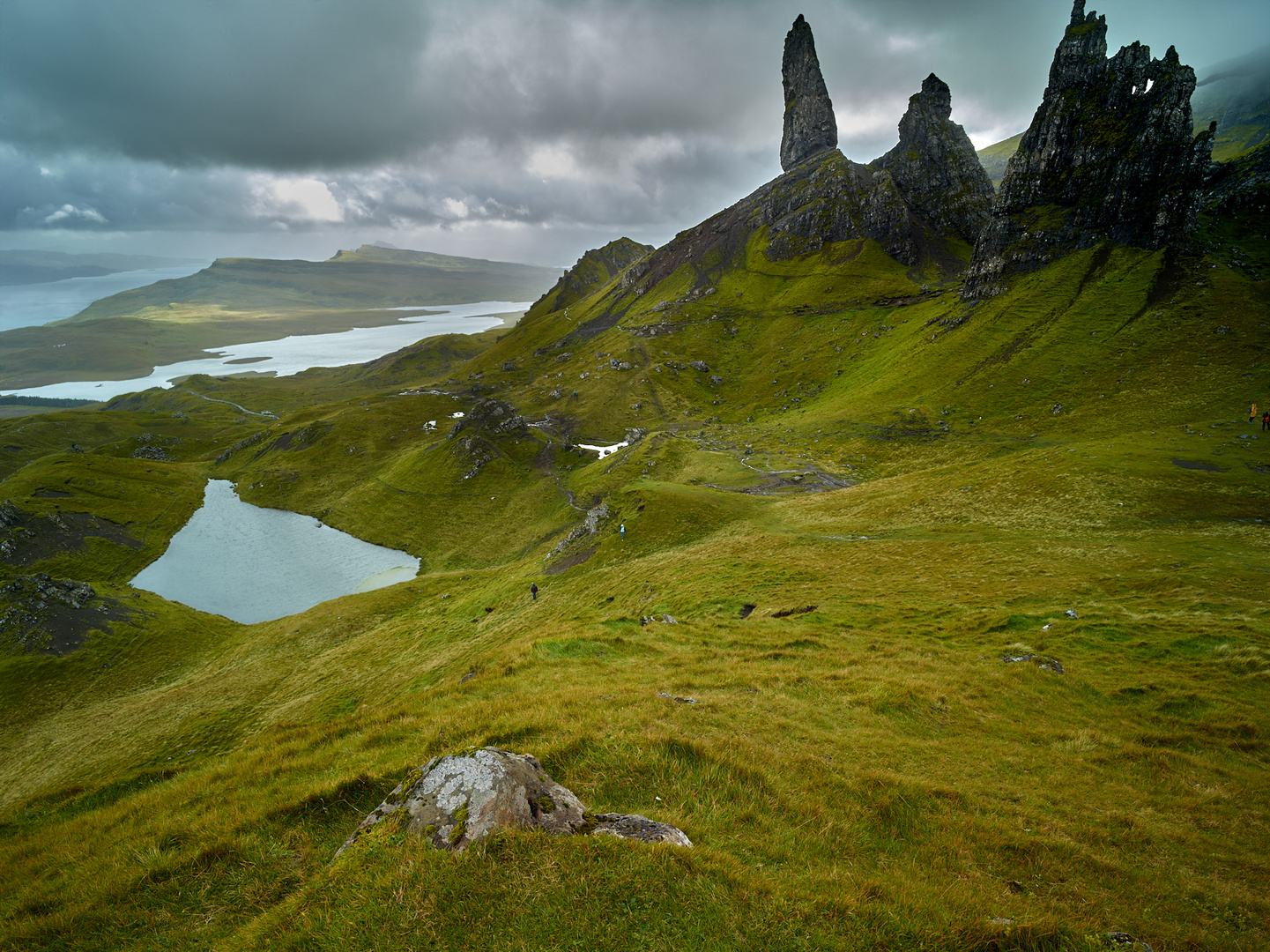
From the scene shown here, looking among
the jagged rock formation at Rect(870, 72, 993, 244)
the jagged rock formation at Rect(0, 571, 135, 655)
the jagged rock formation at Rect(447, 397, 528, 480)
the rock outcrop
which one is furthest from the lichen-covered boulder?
the jagged rock formation at Rect(870, 72, 993, 244)

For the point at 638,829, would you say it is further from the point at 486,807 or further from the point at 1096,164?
the point at 1096,164

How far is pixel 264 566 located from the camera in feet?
303

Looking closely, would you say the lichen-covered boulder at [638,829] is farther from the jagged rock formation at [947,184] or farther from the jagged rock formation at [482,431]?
the jagged rock formation at [947,184]

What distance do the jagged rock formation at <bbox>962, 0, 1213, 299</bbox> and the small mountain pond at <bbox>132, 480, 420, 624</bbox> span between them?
490 ft

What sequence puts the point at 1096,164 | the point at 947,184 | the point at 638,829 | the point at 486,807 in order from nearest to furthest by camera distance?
the point at 486,807, the point at 638,829, the point at 1096,164, the point at 947,184

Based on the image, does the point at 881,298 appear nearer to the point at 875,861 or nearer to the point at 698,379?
the point at 698,379

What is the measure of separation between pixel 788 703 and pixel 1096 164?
150332mm

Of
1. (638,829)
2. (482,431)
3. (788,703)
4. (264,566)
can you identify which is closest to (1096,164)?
(788,703)

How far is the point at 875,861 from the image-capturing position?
952 cm

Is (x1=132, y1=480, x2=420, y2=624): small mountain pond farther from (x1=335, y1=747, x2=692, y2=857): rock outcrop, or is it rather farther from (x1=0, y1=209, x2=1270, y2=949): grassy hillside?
(x1=335, y1=747, x2=692, y2=857): rock outcrop

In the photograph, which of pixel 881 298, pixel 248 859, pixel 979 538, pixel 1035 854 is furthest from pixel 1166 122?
pixel 248 859

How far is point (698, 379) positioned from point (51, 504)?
157982 millimetres

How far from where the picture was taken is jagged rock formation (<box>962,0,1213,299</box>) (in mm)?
95938

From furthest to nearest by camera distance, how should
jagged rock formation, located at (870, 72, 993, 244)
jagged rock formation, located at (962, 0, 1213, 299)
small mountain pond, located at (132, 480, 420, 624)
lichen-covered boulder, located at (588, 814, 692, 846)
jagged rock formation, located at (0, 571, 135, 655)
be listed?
jagged rock formation, located at (870, 72, 993, 244)
jagged rock formation, located at (962, 0, 1213, 299)
small mountain pond, located at (132, 480, 420, 624)
jagged rock formation, located at (0, 571, 135, 655)
lichen-covered boulder, located at (588, 814, 692, 846)
